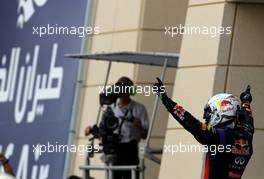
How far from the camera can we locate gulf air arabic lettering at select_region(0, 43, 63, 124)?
747 inches

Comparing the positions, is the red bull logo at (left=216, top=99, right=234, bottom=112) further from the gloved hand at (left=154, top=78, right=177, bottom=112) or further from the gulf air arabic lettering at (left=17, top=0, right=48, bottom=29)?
the gulf air arabic lettering at (left=17, top=0, right=48, bottom=29)

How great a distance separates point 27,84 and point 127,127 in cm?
457

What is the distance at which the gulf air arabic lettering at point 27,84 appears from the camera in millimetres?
18969

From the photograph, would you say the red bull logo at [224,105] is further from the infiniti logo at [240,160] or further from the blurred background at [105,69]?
the blurred background at [105,69]

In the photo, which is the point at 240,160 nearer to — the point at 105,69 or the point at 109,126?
the point at 109,126

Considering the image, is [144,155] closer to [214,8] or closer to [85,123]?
[214,8]

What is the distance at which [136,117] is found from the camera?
15391 mm

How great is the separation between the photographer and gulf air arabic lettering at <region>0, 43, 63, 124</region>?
339cm

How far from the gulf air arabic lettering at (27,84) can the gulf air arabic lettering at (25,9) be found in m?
0.43

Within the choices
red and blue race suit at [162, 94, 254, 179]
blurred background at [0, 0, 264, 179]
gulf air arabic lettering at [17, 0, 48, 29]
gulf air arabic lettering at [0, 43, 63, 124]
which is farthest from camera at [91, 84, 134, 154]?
gulf air arabic lettering at [17, 0, 48, 29]

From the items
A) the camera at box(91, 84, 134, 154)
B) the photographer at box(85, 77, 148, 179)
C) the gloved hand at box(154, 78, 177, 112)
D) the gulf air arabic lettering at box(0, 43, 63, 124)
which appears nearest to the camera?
the gloved hand at box(154, 78, 177, 112)

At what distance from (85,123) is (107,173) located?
2.91m

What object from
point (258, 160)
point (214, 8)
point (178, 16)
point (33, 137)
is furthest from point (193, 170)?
point (33, 137)

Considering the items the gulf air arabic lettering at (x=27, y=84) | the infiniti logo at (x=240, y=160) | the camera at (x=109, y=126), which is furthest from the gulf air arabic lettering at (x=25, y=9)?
the infiniti logo at (x=240, y=160)
